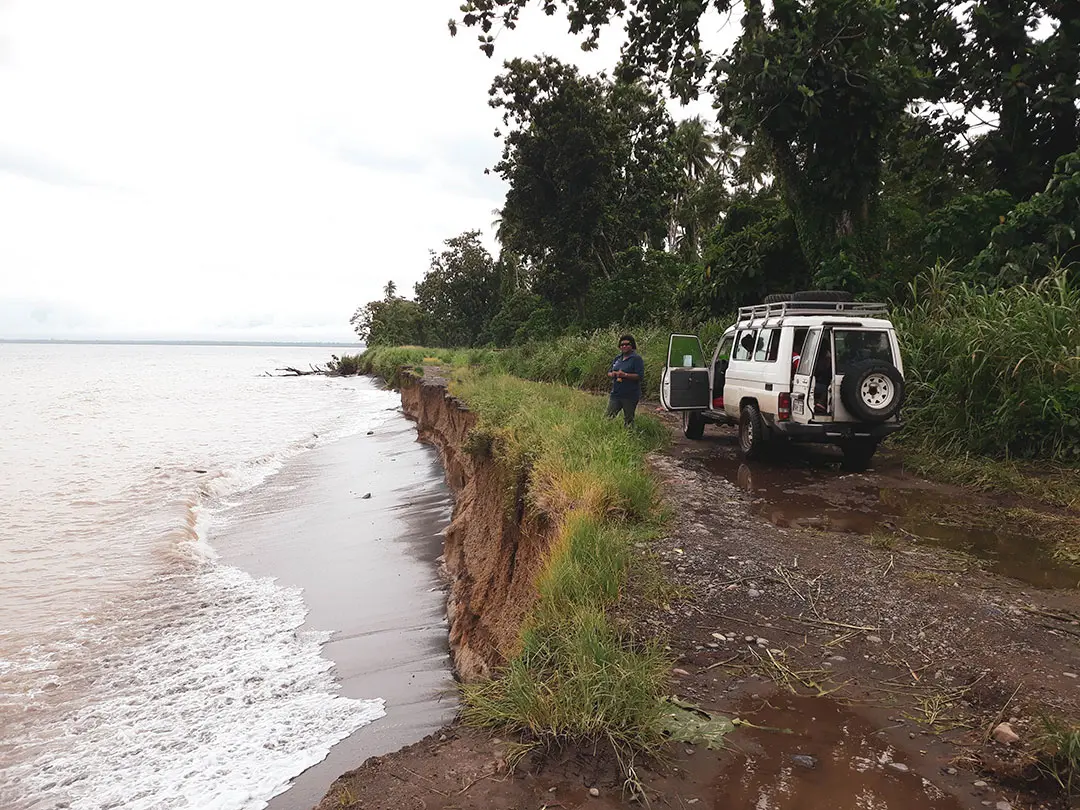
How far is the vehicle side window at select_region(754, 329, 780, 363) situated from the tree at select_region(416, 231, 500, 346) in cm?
4611

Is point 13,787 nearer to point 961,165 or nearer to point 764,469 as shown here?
point 764,469

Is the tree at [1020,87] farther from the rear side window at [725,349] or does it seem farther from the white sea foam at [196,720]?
the white sea foam at [196,720]

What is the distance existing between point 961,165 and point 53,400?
4370 cm

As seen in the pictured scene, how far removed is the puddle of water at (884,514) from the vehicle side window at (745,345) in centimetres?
164

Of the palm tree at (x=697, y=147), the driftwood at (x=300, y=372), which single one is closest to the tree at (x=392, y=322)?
the driftwood at (x=300, y=372)

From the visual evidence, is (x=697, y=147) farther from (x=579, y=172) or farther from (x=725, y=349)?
(x=725, y=349)

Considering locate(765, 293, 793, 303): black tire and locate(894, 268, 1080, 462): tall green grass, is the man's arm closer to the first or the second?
locate(765, 293, 793, 303): black tire

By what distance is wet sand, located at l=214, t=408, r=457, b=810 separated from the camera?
4.96 metres

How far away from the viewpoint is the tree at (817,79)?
10836 mm

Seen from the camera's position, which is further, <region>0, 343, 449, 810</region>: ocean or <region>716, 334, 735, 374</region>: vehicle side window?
<region>716, 334, 735, 374</region>: vehicle side window

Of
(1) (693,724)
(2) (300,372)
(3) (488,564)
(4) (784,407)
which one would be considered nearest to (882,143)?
(4) (784,407)

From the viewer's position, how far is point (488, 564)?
728cm

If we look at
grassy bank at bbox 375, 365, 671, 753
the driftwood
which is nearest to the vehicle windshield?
grassy bank at bbox 375, 365, 671, 753

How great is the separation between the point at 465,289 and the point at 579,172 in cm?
2865
